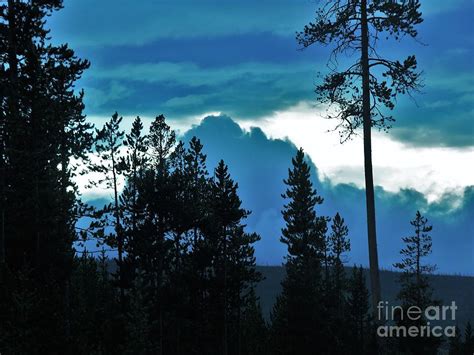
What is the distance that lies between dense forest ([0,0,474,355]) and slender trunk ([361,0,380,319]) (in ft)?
7.75

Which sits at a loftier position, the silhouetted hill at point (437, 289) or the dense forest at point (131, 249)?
the dense forest at point (131, 249)

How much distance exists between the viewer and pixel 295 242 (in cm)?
5406

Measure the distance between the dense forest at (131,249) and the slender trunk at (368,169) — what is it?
7.75ft

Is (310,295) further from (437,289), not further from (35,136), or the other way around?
(437,289)

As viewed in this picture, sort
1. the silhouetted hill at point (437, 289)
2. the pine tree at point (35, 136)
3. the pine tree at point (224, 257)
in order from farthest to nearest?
the silhouetted hill at point (437, 289) < the pine tree at point (224, 257) < the pine tree at point (35, 136)

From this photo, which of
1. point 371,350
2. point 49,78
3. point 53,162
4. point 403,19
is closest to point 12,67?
point 49,78

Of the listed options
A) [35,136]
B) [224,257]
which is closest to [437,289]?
[224,257]

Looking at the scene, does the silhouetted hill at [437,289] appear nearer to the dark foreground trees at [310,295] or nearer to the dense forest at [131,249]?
the dark foreground trees at [310,295]

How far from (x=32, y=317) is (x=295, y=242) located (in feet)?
121

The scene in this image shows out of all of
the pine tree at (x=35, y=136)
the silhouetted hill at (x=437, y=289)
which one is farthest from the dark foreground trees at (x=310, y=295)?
the silhouetted hill at (x=437, y=289)

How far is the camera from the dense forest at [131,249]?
83.4ft

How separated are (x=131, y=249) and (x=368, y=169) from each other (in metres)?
22.5

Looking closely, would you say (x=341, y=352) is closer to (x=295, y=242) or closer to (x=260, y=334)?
(x=260, y=334)

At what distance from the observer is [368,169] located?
768 inches
